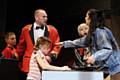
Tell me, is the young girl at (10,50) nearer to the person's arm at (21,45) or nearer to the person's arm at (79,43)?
the person's arm at (21,45)

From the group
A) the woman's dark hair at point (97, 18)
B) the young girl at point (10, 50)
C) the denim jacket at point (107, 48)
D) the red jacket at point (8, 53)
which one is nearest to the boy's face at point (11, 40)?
the young girl at point (10, 50)

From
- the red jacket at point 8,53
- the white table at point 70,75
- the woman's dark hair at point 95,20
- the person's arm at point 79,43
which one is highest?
the woman's dark hair at point 95,20

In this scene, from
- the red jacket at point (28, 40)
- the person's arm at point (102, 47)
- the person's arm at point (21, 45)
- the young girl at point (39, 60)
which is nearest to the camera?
the person's arm at point (102, 47)

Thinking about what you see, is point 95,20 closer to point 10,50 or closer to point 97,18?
point 97,18

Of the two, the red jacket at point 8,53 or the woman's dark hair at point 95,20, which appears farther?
the red jacket at point 8,53

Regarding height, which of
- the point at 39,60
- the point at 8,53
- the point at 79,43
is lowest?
the point at 8,53

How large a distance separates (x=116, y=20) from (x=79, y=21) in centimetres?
73

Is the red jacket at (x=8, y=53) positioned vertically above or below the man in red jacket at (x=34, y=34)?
below

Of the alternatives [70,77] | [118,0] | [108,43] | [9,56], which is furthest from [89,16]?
[118,0]

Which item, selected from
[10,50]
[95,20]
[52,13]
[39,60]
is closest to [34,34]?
[10,50]

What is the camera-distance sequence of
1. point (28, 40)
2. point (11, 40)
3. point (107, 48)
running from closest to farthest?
1. point (107, 48)
2. point (28, 40)
3. point (11, 40)

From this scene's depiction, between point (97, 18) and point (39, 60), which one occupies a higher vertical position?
point (97, 18)

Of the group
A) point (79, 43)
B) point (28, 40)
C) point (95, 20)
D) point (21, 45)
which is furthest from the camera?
point (21, 45)

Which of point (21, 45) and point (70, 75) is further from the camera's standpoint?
point (21, 45)
